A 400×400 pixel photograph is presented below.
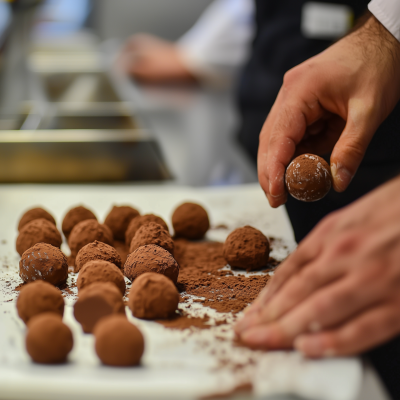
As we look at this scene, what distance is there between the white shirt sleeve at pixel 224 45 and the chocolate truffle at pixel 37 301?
8.46 ft

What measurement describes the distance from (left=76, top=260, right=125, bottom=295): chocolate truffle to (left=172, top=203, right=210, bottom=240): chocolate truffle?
0.36 m

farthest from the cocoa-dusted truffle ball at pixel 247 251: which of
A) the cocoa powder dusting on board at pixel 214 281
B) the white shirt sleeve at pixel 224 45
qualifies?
the white shirt sleeve at pixel 224 45

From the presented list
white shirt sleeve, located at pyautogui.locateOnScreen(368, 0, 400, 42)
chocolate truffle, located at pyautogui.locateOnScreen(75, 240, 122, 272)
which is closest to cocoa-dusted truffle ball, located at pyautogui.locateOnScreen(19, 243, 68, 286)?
chocolate truffle, located at pyautogui.locateOnScreen(75, 240, 122, 272)

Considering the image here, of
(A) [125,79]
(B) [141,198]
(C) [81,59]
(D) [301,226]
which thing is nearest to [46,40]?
(C) [81,59]

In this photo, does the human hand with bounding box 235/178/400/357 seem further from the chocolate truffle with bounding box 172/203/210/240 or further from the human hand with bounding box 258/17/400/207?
the chocolate truffle with bounding box 172/203/210/240

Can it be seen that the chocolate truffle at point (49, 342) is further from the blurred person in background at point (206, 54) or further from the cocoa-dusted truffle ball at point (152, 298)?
the blurred person in background at point (206, 54)

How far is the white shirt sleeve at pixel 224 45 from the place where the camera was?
318 centimetres

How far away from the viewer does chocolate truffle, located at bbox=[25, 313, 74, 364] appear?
689 millimetres

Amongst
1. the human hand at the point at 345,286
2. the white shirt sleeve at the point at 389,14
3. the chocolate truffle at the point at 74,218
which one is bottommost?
the human hand at the point at 345,286

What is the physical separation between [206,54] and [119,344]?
2.89 metres

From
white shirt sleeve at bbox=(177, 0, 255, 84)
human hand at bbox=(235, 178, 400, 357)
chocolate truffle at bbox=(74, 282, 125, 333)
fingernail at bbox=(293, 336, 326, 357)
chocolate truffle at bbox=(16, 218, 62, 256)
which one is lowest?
fingernail at bbox=(293, 336, 326, 357)

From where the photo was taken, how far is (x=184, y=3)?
15.8 feet

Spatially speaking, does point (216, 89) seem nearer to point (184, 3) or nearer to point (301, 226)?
point (184, 3)

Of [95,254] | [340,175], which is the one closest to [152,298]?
[95,254]
